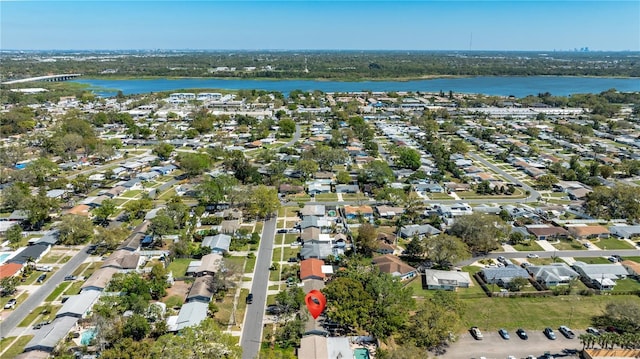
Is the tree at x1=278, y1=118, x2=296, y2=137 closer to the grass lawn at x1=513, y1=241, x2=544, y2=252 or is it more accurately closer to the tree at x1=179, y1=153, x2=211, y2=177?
the tree at x1=179, y1=153, x2=211, y2=177

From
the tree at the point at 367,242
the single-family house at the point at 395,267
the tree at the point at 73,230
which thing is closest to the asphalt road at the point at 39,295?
the tree at the point at 73,230

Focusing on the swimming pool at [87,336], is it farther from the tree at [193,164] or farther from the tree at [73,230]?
the tree at [193,164]

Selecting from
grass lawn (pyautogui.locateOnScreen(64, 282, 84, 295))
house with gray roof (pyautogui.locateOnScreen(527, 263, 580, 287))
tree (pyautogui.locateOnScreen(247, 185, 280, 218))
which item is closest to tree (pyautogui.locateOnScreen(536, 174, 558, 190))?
house with gray roof (pyautogui.locateOnScreen(527, 263, 580, 287))

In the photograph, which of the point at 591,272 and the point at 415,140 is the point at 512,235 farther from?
the point at 415,140

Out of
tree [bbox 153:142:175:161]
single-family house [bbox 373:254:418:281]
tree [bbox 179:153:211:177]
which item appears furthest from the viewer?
tree [bbox 153:142:175:161]

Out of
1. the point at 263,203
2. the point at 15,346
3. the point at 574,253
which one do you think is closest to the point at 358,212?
the point at 263,203

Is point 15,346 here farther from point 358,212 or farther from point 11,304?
point 358,212
